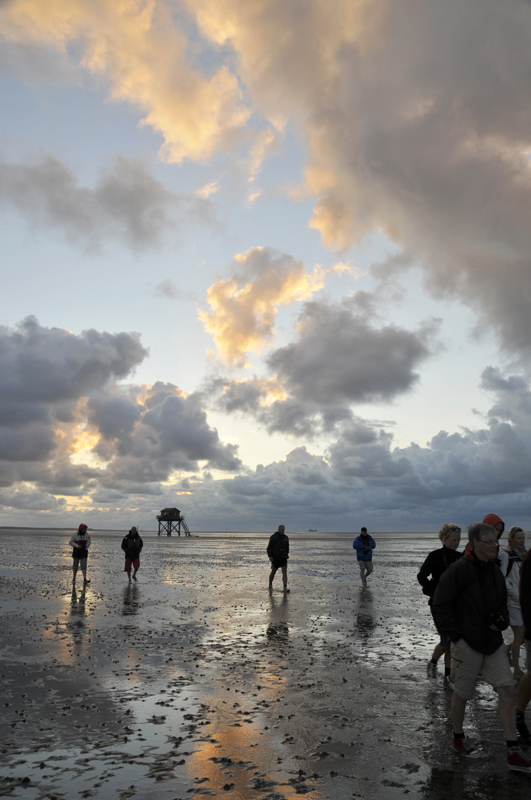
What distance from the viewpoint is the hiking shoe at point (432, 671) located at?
8.72 meters

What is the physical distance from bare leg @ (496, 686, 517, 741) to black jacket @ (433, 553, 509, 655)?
1.22 feet

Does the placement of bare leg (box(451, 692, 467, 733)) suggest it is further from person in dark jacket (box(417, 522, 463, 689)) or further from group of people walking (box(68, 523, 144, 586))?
group of people walking (box(68, 523, 144, 586))

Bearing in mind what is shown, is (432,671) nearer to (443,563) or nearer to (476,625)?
(443,563)

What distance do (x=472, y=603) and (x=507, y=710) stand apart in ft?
3.48

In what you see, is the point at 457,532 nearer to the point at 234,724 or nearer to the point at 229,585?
the point at 234,724

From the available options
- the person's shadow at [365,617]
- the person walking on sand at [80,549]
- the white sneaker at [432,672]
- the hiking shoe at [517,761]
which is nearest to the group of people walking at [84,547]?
the person walking on sand at [80,549]

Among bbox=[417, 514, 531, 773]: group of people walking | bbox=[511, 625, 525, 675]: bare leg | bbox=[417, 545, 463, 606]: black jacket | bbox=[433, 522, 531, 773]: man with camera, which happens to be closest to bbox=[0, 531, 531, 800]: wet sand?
bbox=[417, 514, 531, 773]: group of people walking

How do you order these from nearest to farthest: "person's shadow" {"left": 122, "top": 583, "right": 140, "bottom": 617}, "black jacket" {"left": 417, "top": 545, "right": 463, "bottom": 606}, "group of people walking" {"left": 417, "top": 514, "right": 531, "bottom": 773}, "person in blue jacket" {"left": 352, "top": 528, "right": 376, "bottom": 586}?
"group of people walking" {"left": 417, "top": 514, "right": 531, "bottom": 773} → "black jacket" {"left": 417, "top": 545, "right": 463, "bottom": 606} → "person's shadow" {"left": 122, "top": 583, "right": 140, "bottom": 617} → "person in blue jacket" {"left": 352, "top": 528, "right": 376, "bottom": 586}

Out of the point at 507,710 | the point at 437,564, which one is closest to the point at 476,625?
the point at 507,710

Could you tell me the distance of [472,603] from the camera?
5.88 meters

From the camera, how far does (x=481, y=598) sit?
587cm

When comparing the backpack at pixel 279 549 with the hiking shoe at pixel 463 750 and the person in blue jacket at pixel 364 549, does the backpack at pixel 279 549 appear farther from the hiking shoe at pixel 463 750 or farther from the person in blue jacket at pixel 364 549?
the hiking shoe at pixel 463 750

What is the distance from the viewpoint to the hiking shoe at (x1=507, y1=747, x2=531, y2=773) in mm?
5367

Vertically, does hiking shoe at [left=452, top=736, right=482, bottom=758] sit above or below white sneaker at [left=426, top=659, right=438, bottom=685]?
above
